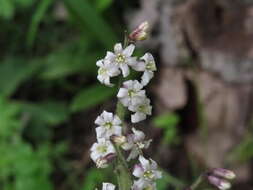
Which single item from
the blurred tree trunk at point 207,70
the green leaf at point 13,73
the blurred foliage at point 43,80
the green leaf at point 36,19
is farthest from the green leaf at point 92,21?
the green leaf at point 13,73

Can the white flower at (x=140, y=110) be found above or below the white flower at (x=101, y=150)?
above

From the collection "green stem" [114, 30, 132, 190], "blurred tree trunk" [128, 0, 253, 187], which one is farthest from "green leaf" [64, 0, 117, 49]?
"green stem" [114, 30, 132, 190]

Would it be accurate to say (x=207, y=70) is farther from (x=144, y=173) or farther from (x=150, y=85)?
(x=144, y=173)

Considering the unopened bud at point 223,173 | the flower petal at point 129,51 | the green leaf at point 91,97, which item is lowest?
the unopened bud at point 223,173

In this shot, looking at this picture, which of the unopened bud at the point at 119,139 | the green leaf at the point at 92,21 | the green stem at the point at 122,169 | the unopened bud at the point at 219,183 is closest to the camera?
the unopened bud at the point at 119,139

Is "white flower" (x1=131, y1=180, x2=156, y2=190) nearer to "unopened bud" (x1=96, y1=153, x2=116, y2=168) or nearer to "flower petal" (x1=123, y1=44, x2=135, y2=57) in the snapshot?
"unopened bud" (x1=96, y1=153, x2=116, y2=168)

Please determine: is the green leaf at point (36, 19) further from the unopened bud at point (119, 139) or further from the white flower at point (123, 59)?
the unopened bud at point (119, 139)

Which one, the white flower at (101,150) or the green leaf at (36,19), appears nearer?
the white flower at (101,150)

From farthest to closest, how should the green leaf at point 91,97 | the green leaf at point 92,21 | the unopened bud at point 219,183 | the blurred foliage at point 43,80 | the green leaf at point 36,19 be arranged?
the green leaf at point 36,19
the green leaf at point 91,97
the green leaf at point 92,21
the blurred foliage at point 43,80
the unopened bud at point 219,183
